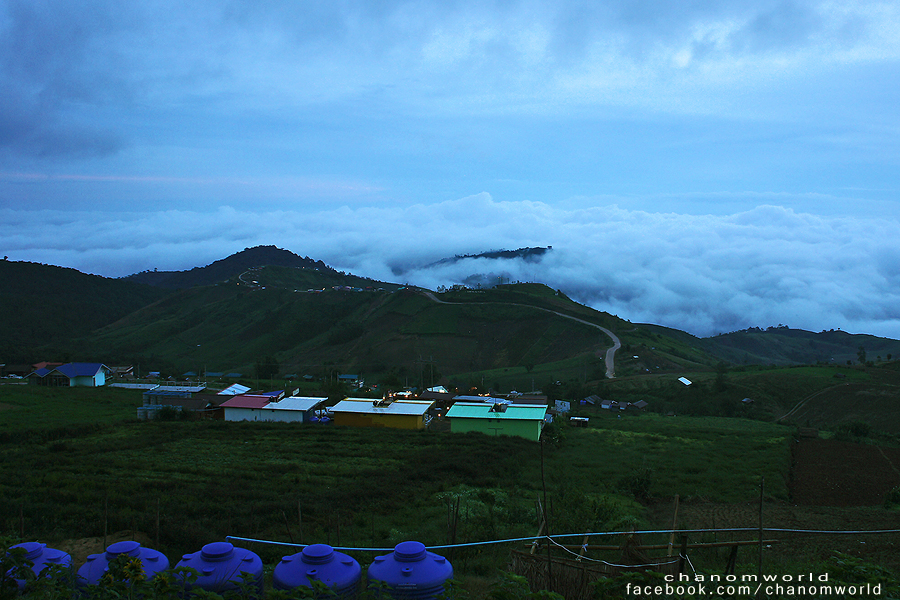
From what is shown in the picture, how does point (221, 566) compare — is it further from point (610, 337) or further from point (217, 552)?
point (610, 337)

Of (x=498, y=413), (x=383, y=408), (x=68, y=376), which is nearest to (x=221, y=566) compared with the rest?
(x=498, y=413)

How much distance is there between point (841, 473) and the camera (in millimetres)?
26141

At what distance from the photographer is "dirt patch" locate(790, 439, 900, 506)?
21844mm

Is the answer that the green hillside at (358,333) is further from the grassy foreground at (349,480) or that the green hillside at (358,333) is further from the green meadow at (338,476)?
the green meadow at (338,476)

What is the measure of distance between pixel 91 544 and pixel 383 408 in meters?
26.6

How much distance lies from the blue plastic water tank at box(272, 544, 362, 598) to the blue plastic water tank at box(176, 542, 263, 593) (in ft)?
1.13


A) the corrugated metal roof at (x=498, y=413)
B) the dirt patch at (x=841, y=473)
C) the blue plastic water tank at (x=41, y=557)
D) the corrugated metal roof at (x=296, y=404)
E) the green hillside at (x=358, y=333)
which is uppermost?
the green hillside at (x=358, y=333)

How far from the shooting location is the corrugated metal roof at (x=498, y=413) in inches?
1357

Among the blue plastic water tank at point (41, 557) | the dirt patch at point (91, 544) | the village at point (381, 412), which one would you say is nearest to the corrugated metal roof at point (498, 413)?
the village at point (381, 412)

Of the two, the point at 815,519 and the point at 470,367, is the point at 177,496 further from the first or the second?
the point at 470,367

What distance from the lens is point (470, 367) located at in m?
83.2

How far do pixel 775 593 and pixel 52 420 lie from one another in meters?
39.6

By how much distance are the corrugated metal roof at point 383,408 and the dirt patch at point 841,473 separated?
22.3 m

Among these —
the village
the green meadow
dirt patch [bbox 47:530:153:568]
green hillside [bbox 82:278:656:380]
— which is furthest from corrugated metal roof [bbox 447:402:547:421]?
green hillside [bbox 82:278:656:380]
